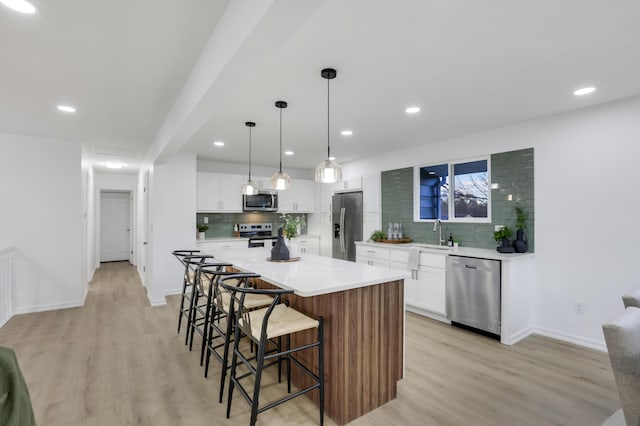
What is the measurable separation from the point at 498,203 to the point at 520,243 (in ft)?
1.93

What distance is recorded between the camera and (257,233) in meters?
6.59

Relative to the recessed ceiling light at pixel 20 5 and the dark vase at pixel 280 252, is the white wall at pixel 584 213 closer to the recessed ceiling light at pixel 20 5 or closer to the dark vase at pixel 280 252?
the dark vase at pixel 280 252

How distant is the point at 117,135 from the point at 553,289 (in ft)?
19.0

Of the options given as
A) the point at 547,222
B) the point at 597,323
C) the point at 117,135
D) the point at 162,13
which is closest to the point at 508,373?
the point at 597,323

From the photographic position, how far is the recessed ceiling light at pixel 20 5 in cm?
162

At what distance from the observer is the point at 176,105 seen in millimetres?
3051

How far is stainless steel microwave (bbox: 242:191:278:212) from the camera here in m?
6.19

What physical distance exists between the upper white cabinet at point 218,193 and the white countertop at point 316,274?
298cm

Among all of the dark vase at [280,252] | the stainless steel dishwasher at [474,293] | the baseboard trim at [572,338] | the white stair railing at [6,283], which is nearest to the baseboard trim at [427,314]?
the stainless steel dishwasher at [474,293]

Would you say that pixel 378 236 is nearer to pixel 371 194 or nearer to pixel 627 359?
pixel 371 194

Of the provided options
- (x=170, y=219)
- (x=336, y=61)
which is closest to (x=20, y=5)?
(x=336, y=61)

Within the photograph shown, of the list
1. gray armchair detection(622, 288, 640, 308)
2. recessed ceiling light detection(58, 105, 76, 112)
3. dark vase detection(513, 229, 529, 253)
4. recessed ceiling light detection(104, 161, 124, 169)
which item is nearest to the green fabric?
gray armchair detection(622, 288, 640, 308)

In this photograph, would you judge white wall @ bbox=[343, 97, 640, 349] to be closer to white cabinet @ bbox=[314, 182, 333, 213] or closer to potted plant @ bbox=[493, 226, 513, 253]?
potted plant @ bbox=[493, 226, 513, 253]

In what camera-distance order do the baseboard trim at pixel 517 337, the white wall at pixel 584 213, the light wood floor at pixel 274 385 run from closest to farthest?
1. the light wood floor at pixel 274 385
2. the white wall at pixel 584 213
3. the baseboard trim at pixel 517 337
